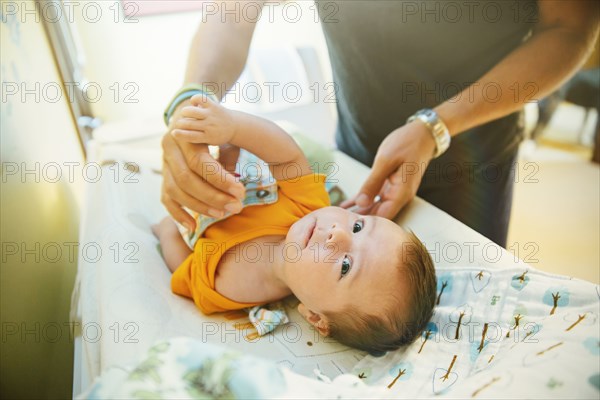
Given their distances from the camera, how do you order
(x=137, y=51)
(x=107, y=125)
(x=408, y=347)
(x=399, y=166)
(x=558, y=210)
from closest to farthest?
(x=408, y=347), (x=399, y=166), (x=107, y=125), (x=137, y=51), (x=558, y=210)

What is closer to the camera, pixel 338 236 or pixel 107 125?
pixel 338 236

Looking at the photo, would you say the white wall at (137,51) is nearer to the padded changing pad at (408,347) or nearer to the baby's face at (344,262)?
the padded changing pad at (408,347)

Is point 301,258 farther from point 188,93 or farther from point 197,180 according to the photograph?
point 188,93

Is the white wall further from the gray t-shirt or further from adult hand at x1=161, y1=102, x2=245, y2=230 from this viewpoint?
adult hand at x1=161, y1=102, x2=245, y2=230

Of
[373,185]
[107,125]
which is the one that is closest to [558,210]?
[373,185]

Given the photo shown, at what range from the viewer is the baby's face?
0.94 meters

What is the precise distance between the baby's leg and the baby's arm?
12.1 inches

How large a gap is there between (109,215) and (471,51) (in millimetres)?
1069

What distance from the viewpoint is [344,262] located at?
0.98 m

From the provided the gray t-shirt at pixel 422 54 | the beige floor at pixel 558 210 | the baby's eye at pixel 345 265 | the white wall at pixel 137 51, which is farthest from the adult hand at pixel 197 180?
the beige floor at pixel 558 210

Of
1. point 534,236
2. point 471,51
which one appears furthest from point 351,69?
point 534,236

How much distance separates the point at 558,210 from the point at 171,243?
2614mm

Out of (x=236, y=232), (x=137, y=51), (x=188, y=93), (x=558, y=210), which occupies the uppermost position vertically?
(x=188, y=93)

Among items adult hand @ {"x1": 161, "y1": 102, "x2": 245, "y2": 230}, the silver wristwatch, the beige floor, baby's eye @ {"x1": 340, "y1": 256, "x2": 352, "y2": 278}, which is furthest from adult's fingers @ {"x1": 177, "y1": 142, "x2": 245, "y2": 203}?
the beige floor
